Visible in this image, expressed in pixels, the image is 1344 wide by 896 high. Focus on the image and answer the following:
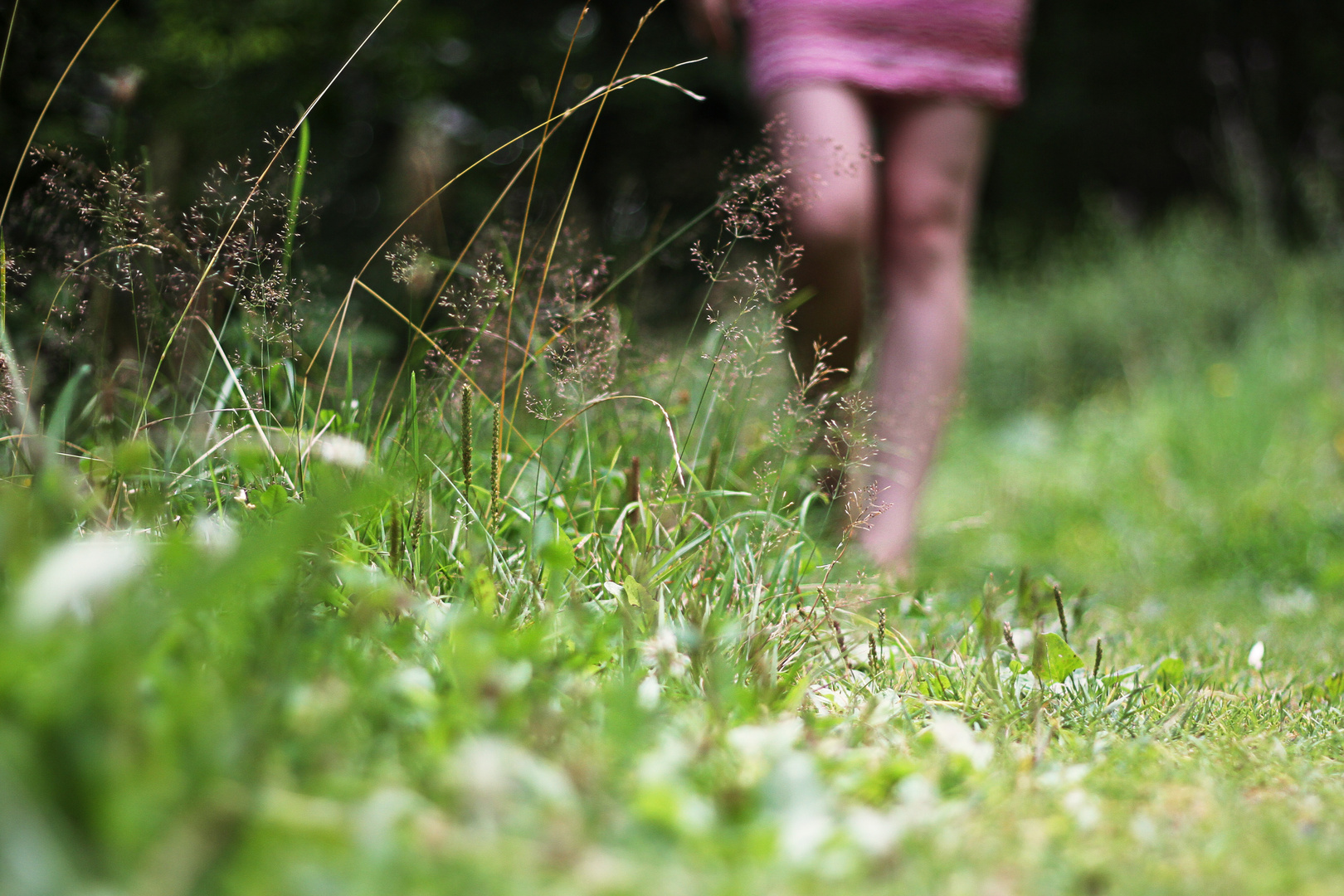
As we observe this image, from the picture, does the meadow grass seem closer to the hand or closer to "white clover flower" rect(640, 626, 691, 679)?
"white clover flower" rect(640, 626, 691, 679)

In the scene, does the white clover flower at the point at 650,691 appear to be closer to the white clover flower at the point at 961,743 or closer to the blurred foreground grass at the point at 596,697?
the blurred foreground grass at the point at 596,697

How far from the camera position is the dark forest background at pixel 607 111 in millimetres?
2430

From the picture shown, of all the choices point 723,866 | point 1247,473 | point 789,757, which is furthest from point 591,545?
point 1247,473

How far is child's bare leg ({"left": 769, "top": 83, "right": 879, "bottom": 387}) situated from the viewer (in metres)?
2.00

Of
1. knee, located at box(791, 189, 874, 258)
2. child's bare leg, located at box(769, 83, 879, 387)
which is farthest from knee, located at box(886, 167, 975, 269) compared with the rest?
knee, located at box(791, 189, 874, 258)

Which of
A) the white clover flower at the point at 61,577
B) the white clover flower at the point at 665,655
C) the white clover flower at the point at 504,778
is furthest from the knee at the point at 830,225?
the white clover flower at the point at 61,577

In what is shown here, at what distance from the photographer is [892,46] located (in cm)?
219

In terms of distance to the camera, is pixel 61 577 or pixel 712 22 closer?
pixel 61 577

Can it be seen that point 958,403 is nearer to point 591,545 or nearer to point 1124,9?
point 591,545

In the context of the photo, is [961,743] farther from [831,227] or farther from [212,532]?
[831,227]

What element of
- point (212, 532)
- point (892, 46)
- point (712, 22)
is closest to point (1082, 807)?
point (212, 532)

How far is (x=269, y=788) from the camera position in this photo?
0.65 m

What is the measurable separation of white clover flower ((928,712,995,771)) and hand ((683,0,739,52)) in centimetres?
170

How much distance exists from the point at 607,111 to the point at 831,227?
5.77 meters
